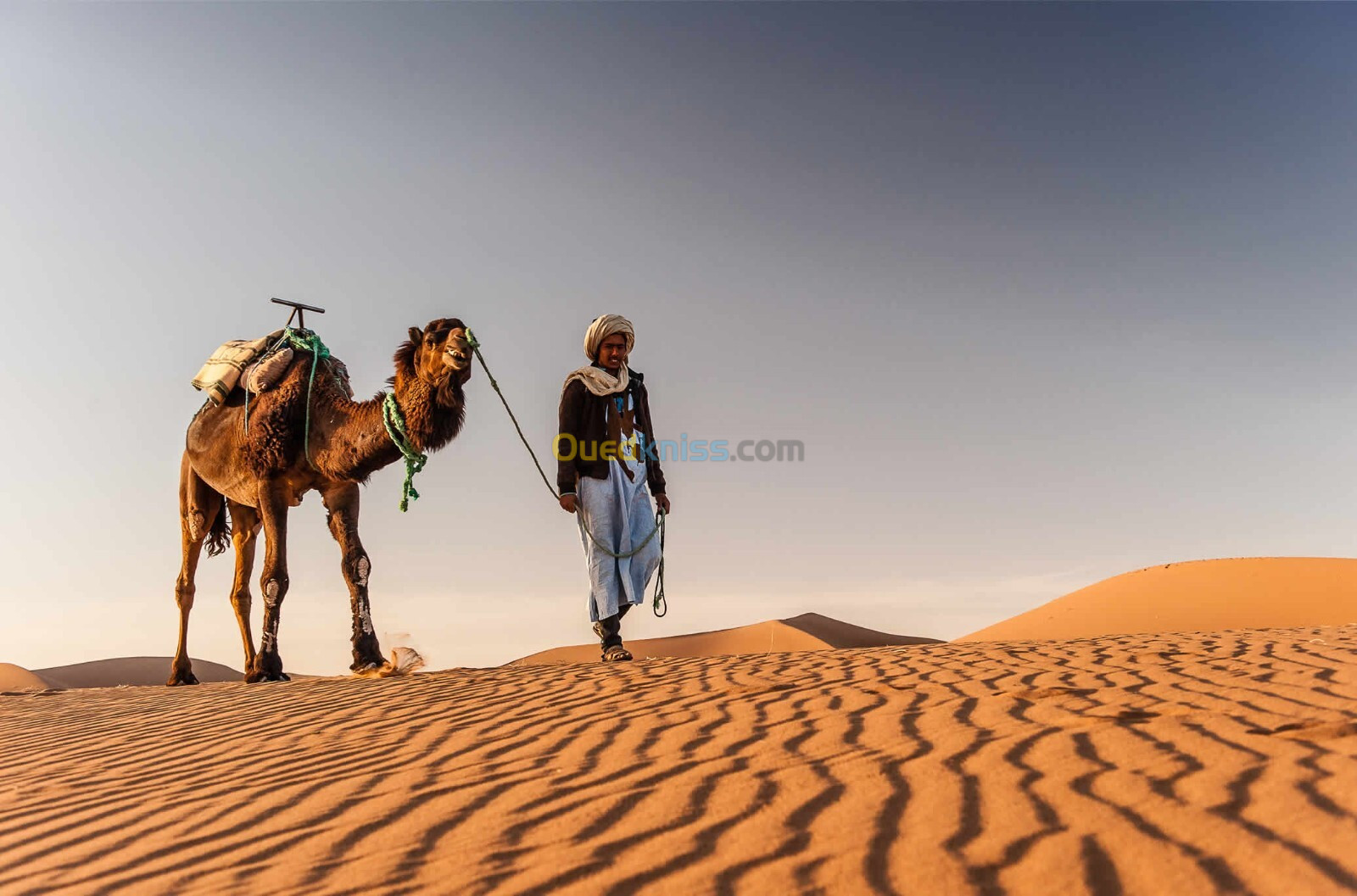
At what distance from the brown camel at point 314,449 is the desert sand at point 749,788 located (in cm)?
295

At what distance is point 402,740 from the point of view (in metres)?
4.44

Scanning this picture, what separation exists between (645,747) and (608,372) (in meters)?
4.76

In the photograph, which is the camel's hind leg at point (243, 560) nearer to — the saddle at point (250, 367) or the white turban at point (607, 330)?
the saddle at point (250, 367)

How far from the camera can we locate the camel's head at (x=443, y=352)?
793 cm

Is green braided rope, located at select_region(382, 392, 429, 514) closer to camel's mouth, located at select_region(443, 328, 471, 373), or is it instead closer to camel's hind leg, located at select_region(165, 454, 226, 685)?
camel's mouth, located at select_region(443, 328, 471, 373)

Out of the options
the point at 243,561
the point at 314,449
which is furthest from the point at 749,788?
the point at 243,561

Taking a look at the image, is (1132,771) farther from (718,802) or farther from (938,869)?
(718,802)

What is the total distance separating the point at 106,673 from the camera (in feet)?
89.5

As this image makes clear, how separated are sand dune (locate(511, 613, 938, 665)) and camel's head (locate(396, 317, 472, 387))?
1674cm

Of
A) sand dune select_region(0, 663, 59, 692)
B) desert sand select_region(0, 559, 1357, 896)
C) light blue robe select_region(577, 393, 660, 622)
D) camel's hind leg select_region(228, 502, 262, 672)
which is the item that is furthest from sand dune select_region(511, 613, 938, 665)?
desert sand select_region(0, 559, 1357, 896)

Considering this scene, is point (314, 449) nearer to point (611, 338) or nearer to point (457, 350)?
point (457, 350)

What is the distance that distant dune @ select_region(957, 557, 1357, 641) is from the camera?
19484 millimetres

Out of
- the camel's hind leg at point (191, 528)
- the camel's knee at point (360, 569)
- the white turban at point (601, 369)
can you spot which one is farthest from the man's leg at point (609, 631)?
the camel's hind leg at point (191, 528)

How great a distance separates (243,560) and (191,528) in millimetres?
1715
